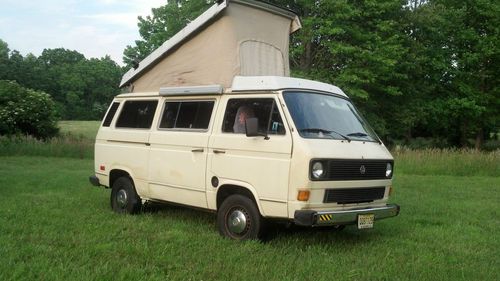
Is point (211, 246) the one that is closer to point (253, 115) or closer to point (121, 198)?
point (253, 115)

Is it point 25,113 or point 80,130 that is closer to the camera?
point 25,113

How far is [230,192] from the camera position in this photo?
7.86 meters

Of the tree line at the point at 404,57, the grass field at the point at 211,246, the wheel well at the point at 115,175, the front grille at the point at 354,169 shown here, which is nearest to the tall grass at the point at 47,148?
the tree line at the point at 404,57

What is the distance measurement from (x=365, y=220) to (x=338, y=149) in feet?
3.39

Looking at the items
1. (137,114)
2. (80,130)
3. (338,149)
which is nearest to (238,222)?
(338,149)

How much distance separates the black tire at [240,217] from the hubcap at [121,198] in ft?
7.76

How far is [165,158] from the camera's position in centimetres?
862

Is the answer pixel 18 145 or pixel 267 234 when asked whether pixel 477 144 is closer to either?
pixel 18 145

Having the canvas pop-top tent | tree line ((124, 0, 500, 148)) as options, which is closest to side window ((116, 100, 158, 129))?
the canvas pop-top tent

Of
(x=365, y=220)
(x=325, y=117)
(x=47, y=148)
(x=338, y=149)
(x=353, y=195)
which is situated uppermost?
(x=325, y=117)

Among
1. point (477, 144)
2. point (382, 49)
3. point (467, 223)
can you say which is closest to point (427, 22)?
point (382, 49)

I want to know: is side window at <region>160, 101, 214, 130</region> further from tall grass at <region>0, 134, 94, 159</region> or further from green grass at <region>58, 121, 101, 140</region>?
green grass at <region>58, 121, 101, 140</region>

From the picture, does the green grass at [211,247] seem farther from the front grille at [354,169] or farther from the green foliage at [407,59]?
the green foliage at [407,59]

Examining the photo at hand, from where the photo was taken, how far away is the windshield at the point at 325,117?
7.29m
